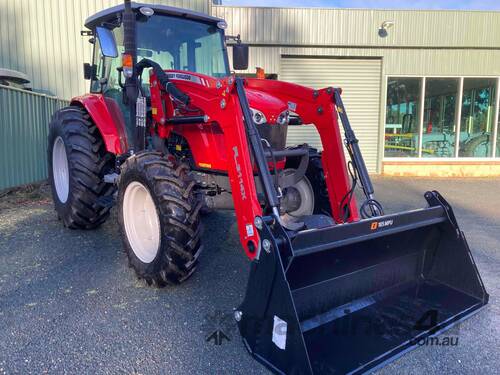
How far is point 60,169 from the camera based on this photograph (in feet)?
17.7

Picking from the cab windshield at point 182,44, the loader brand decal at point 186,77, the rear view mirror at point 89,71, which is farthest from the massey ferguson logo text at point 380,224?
the rear view mirror at point 89,71

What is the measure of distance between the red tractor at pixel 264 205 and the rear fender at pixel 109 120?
2 cm

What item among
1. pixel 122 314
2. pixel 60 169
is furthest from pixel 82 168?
pixel 122 314

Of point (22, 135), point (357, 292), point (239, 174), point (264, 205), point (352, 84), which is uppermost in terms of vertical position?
point (352, 84)

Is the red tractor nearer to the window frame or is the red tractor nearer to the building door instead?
the building door

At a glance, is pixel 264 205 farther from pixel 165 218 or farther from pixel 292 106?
pixel 292 106

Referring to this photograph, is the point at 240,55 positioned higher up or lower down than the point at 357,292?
higher up

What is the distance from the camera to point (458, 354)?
2607mm

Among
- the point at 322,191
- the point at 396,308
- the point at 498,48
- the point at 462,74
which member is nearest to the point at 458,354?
the point at 396,308

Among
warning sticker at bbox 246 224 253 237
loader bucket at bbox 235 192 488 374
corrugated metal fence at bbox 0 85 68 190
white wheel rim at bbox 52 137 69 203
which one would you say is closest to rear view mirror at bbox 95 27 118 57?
white wheel rim at bbox 52 137 69 203

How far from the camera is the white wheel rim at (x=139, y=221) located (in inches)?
142

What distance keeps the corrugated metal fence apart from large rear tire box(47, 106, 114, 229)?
260cm

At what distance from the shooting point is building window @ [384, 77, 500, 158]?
36.8ft

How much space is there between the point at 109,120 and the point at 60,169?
1358 millimetres
